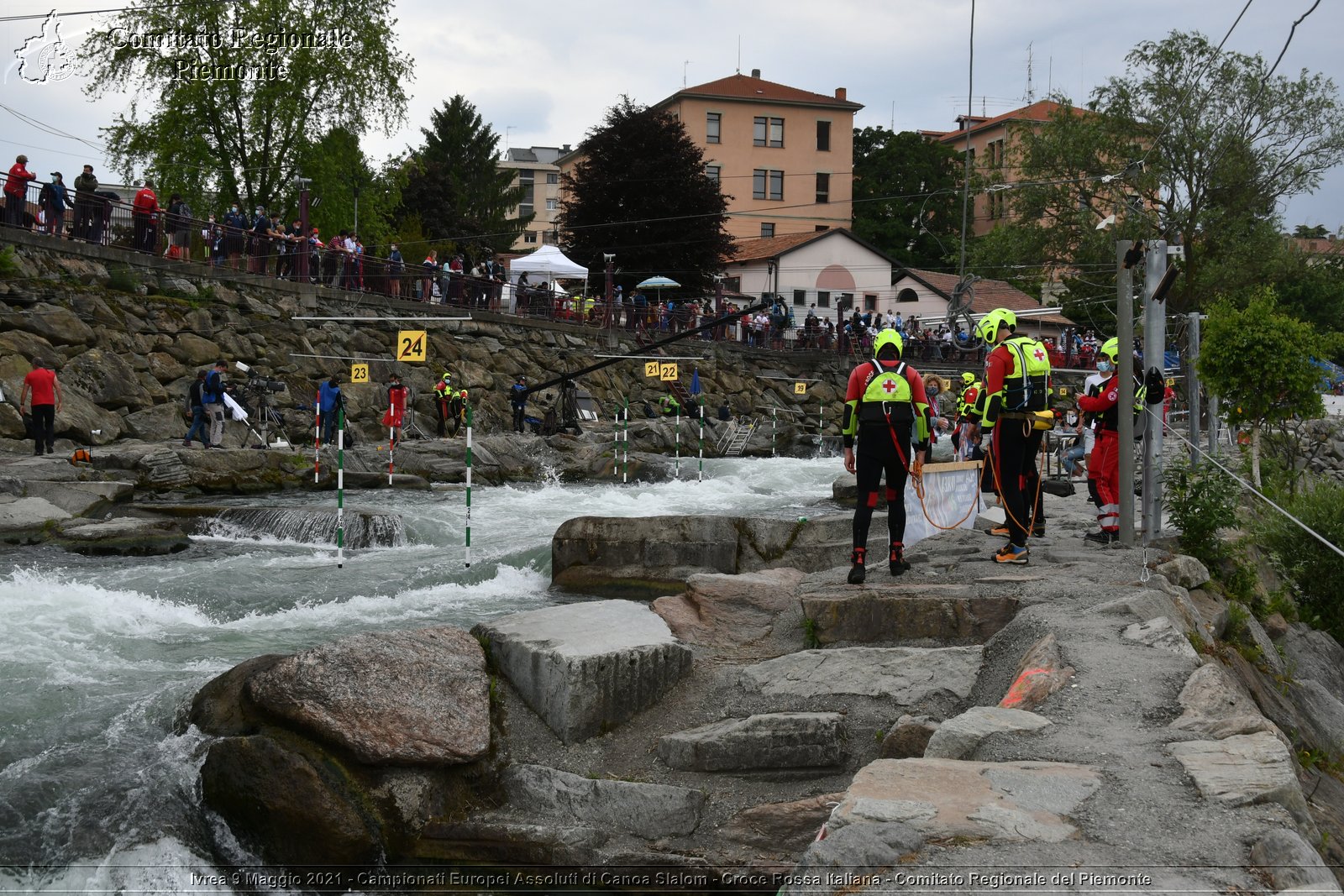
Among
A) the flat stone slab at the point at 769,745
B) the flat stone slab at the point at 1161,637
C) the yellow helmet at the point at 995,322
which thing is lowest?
the flat stone slab at the point at 769,745

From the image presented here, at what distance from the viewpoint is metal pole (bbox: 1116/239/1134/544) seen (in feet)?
28.1

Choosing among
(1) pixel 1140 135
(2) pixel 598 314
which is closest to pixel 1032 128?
(1) pixel 1140 135

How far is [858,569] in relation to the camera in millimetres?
8445

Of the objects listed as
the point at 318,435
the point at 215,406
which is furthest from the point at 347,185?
the point at 215,406

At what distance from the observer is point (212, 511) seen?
1567 cm

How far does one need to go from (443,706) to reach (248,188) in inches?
1398

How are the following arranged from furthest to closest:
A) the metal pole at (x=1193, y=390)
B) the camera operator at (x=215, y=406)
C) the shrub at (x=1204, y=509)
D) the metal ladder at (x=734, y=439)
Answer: the metal ladder at (x=734, y=439) < the camera operator at (x=215, y=406) < the metal pole at (x=1193, y=390) < the shrub at (x=1204, y=509)

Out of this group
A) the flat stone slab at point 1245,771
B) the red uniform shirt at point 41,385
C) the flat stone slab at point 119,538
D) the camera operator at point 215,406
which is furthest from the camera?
the camera operator at point 215,406

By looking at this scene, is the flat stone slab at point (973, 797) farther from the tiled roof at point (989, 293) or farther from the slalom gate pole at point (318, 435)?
the tiled roof at point (989, 293)

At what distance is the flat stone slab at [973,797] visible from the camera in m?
3.80

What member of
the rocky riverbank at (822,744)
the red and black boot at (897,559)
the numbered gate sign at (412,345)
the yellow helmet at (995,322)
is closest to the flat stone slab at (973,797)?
the rocky riverbank at (822,744)

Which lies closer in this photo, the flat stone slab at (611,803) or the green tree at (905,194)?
the flat stone slab at (611,803)

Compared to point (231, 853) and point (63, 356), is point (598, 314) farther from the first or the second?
point (231, 853)

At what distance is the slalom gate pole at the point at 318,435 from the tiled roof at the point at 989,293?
4169 cm
